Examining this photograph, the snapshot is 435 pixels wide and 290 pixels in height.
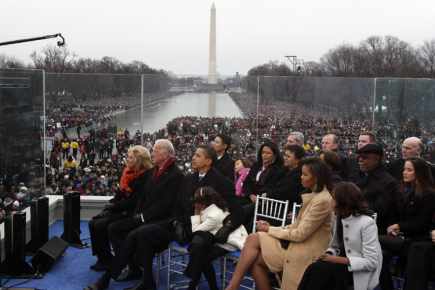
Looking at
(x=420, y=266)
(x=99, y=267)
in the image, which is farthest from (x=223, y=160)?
(x=420, y=266)

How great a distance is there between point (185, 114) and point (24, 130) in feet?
15.1

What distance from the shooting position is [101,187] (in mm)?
10070

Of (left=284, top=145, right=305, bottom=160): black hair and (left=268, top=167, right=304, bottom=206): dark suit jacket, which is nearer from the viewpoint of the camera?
(left=268, top=167, right=304, bottom=206): dark suit jacket

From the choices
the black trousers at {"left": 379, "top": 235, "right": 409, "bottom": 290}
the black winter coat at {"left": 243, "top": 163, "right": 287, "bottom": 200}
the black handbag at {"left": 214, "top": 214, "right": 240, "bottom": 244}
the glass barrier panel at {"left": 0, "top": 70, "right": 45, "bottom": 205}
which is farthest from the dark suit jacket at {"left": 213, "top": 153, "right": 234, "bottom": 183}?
the glass barrier panel at {"left": 0, "top": 70, "right": 45, "bottom": 205}

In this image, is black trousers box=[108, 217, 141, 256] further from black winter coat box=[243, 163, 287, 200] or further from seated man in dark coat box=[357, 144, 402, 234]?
seated man in dark coat box=[357, 144, 402, 234]

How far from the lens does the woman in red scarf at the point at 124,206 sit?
16.7ft

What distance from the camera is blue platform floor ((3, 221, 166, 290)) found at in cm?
474

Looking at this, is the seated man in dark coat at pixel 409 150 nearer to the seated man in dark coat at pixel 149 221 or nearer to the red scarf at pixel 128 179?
the seated man in dark coat at pixel 149 221

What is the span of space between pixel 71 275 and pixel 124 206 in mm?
735

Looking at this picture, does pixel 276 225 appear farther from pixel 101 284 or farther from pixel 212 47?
pixel 212 47

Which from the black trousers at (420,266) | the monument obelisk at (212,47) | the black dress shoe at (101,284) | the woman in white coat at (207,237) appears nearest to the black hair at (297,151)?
the woman in white coat at (207,237)

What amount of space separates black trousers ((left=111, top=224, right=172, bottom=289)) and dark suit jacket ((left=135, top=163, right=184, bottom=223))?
0.60 ft

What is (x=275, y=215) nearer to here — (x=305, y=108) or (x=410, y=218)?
(x=410, y=218)

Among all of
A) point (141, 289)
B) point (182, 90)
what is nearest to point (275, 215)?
point (141, 289)
